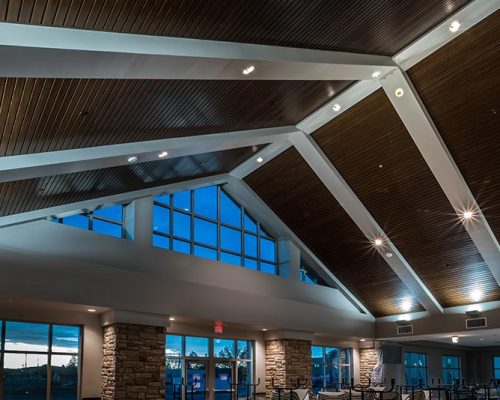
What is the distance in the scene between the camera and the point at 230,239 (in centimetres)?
1638

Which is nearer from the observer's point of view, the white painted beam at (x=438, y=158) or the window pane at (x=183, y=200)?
the white painted beam at (x=438, y=158)

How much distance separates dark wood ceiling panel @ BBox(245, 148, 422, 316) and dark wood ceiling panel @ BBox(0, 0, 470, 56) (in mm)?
5209

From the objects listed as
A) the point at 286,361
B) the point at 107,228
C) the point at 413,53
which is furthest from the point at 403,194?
the point at 107,228

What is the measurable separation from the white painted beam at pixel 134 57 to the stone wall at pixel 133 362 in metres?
7.80

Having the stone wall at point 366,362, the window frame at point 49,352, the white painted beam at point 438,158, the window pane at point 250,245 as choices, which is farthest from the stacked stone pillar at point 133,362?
the stone wall at point 366,362

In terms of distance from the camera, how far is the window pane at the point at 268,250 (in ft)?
56.3

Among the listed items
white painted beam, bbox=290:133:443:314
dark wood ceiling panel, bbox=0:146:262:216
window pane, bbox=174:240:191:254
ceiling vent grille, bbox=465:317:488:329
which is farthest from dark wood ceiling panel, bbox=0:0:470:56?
ceiling vent grille, bbox=465:317:488:329

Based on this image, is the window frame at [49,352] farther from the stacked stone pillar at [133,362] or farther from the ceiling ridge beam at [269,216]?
the ceiling ridge beam at [269,216]

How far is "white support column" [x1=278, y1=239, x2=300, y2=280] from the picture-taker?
17.1 meters

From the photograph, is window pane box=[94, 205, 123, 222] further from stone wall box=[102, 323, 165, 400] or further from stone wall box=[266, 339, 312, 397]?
stone wall box=[266, 339, 312, 397]

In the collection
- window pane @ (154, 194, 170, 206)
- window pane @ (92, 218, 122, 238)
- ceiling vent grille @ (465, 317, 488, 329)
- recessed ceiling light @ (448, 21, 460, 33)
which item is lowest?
ceiling vent grille @ (465, 317, 488, 329)

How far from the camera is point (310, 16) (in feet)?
22.0

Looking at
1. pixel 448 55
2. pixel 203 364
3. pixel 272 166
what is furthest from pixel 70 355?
pixel 448 55

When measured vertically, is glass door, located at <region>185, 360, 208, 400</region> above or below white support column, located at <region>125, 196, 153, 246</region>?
below
